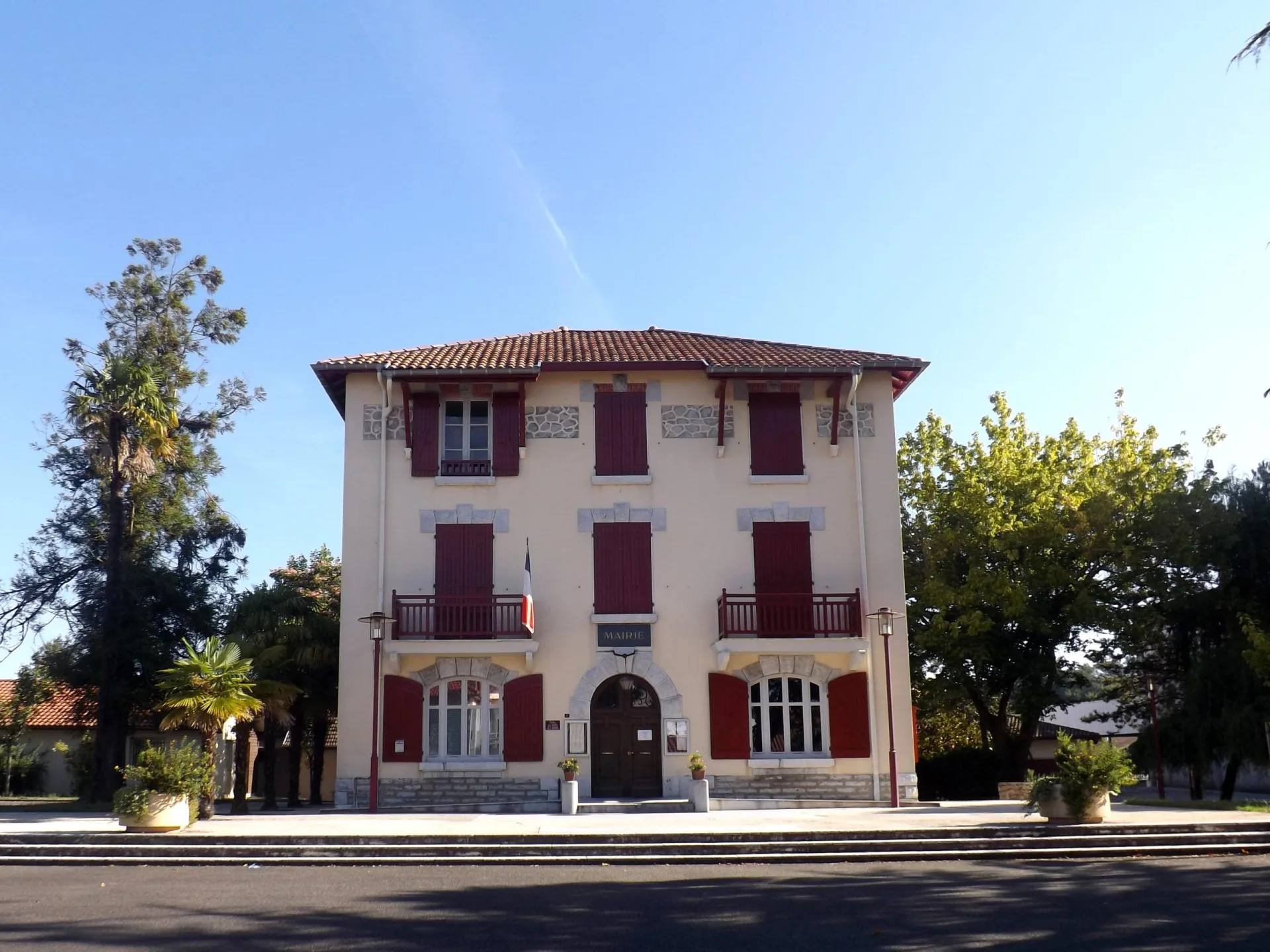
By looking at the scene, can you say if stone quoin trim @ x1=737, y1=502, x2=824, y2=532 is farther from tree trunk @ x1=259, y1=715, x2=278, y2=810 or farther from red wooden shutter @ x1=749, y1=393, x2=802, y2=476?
tree trunk @ x1=259, y1=715, x2=278, y2=810

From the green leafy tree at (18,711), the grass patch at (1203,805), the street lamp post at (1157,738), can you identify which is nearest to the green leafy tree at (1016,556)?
the street lamp post at (1157,738)

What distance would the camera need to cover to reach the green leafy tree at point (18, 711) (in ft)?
82.2

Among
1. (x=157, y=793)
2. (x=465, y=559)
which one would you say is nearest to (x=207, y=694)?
(x=157, y=793)

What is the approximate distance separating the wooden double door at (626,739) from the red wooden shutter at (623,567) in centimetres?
132

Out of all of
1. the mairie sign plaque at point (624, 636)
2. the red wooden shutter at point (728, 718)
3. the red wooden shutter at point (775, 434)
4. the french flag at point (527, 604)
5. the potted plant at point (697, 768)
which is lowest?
the potted plant at point (697, 768)

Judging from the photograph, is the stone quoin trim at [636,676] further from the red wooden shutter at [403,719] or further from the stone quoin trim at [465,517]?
the stone quoin trim at [465,517]

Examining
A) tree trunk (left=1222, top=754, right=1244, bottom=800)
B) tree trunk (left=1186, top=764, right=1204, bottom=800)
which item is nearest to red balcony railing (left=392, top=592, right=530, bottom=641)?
tree trunk (left=1222, top=754, right=1244, bottom=800)

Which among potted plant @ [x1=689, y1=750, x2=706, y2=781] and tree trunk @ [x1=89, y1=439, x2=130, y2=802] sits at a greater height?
tree trunk @ [x1=89, y1=439, x2=130, y2=802]

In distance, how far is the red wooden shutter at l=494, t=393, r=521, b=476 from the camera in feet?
69.0

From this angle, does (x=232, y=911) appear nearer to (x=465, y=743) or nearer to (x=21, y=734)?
(x=465, y=743)

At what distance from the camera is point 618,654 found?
20.3 meters

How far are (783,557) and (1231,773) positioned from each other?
12894 mm

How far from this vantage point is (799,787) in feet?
65.3

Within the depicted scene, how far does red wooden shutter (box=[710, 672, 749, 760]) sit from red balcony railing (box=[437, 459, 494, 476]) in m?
5.62
